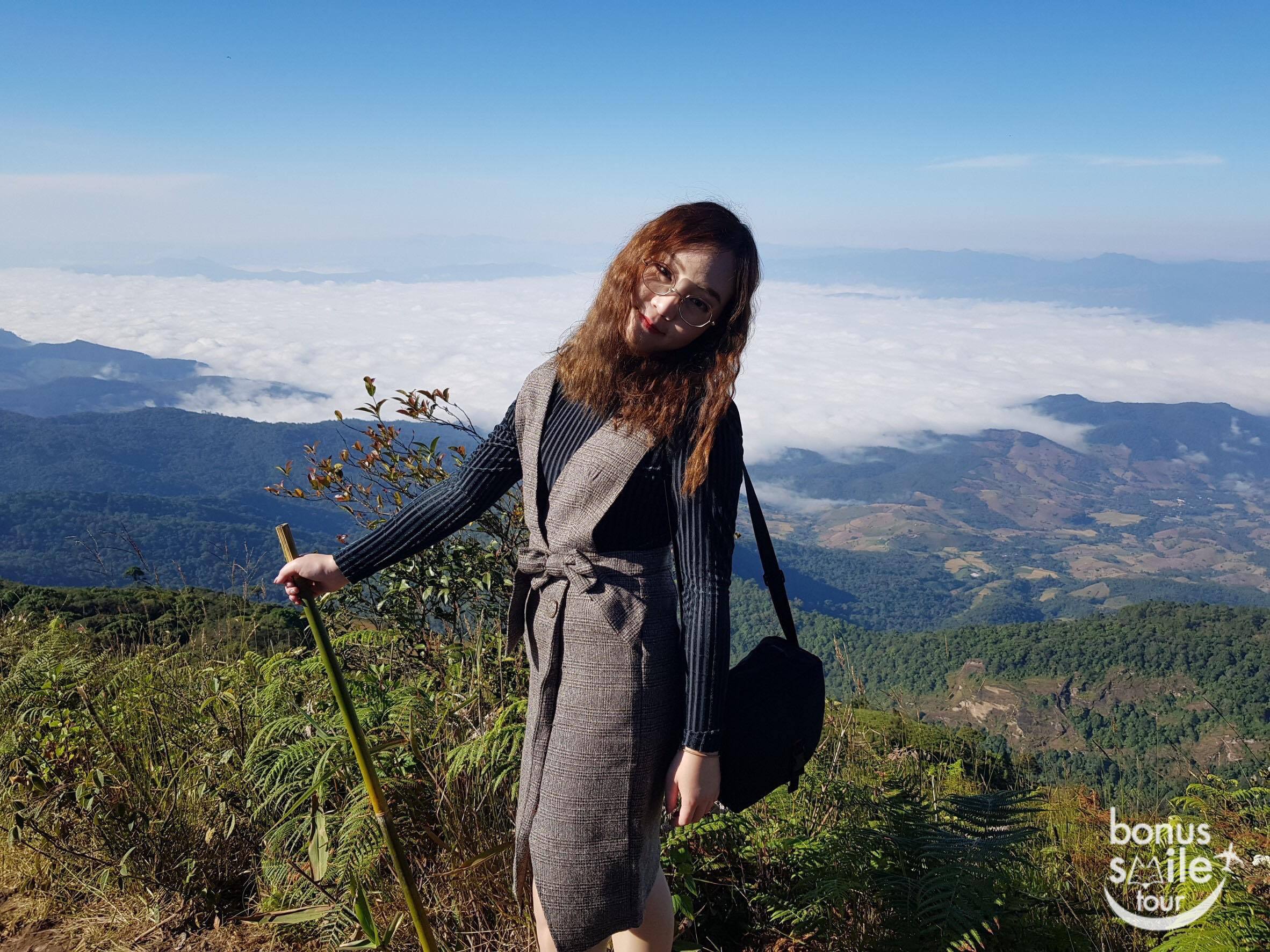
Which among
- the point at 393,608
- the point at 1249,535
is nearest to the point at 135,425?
the point at 393,608

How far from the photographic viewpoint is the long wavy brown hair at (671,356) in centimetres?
194

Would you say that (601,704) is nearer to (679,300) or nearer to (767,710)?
(767,710)

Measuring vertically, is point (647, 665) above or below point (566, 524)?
below

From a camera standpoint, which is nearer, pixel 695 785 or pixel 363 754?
pixel 363 754

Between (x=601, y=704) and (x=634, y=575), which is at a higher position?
(x=634, y=575)

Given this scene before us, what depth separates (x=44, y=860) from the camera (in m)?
3.31

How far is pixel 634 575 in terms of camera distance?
1989mm

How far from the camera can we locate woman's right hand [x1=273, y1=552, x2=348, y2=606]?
1956mm

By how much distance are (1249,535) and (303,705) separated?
619 ft

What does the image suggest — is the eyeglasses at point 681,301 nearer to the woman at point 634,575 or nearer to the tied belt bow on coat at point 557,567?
the woman at point 634,575

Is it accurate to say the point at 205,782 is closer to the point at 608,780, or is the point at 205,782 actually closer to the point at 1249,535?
the point at 608,780

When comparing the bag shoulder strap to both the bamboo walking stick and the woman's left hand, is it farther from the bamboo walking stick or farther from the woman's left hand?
the bamboo walking stick

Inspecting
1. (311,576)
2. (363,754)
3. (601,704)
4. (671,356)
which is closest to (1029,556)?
(671,356)

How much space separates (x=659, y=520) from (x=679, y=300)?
505 mm
